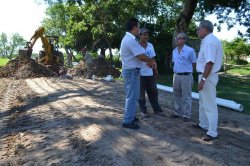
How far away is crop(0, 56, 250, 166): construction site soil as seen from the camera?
18.4 feet

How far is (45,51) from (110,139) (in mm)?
20213

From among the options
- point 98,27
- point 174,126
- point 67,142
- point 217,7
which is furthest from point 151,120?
point 98,27

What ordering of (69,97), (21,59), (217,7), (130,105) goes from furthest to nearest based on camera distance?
(21,59), (217,7), (69,97), (130,105)

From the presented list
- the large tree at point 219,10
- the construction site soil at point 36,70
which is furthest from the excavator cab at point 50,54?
the large tree at point 219,10

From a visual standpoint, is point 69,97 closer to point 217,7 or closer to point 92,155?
point 92,155

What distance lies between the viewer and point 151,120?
8094 mm

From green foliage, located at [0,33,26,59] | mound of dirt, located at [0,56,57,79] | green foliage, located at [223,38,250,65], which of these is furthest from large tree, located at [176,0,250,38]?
green foliage, located at [0,33,26,59]

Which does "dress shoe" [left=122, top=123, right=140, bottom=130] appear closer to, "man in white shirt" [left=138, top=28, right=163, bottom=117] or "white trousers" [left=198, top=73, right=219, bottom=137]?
"man in white shirt" [left=138, top=28, right=163, bottom=117]

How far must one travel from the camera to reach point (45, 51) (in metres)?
25.9

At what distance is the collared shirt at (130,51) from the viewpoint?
6895mm

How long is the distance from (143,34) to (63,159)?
3.47 metres

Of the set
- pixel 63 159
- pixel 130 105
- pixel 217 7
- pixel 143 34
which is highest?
pixel 217 7

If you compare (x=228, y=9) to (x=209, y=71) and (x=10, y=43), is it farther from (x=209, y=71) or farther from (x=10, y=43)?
(x=10, y=43)

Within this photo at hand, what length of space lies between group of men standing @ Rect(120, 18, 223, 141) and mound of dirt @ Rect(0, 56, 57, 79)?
15.4 m
